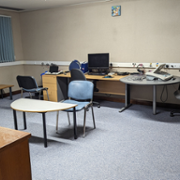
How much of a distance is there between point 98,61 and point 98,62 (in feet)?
0.08

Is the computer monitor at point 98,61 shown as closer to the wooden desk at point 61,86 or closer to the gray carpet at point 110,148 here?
the wooden desk at point 61,86

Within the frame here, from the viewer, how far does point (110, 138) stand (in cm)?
319

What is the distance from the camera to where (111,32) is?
4.90m

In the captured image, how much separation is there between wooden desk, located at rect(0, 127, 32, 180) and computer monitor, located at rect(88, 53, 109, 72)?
3.60 m

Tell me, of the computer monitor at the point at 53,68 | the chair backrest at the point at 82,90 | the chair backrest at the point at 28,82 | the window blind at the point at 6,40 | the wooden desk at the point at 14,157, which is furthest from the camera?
the window blind at the point at 6,40

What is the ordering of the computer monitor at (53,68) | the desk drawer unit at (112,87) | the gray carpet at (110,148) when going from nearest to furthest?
1. the gray carpet at (110,148)
2. the desk drawer unit at (112,87)
3. the computer monitor at (53,68)

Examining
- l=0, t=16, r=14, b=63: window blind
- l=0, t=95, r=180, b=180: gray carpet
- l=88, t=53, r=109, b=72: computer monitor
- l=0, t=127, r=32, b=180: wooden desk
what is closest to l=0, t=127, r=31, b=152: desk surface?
l=0, t=127, r=32, b=180: wooden desk

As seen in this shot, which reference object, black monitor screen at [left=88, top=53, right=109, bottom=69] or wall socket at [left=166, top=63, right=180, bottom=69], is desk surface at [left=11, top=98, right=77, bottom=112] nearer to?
black monitor screen at [left=88, top=53, right=109, bottom=69]

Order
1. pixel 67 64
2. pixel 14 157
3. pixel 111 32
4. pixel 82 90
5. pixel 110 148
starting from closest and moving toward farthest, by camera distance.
→ pixel 14 157 < pixel 110 148 < pixel 82 90 < pixel 111 32 < pixel 67 64

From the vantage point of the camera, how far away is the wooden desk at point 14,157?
4.32ft

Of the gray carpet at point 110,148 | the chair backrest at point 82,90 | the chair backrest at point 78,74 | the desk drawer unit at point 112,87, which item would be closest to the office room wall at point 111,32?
the desk drawer unit at point 112,87

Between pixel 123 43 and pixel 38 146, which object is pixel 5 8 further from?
pixel 38 146

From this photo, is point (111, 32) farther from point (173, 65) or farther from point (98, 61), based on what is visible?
point (173, 65)

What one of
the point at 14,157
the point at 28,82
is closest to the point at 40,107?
the point at 14,157
